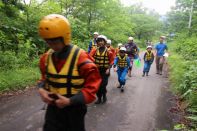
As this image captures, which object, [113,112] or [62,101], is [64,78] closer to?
[62,101]

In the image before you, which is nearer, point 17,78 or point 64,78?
point 64,78

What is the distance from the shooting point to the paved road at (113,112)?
6.53 m

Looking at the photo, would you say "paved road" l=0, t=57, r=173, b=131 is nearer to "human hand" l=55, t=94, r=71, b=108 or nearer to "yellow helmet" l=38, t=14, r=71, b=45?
"human hand" l=55, t=94, r=71, b=108

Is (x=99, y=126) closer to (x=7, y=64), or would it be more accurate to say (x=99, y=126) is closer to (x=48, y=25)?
(x=48, y=25)

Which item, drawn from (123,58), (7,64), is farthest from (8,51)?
(123,58)

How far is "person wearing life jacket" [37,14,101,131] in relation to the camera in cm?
287

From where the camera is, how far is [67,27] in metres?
2.91

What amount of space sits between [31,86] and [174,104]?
16.5 ft

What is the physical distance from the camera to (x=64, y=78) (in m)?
3.00

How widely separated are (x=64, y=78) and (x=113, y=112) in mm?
4842

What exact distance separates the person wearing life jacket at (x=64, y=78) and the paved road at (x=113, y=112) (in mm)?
3203

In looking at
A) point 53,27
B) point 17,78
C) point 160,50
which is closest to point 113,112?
point 17,78

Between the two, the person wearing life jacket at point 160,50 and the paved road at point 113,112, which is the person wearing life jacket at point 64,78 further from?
the person wearing life jacket at point 160,50

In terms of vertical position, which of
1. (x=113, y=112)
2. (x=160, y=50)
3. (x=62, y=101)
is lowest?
(x=113, y=112)
